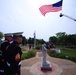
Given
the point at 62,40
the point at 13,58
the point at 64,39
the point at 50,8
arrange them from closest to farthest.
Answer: the point at 13,58 < the point at 50,8 < the point at 64,39 < the point at 62,40

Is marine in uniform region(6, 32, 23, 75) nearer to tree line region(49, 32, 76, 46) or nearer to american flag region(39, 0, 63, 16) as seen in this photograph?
american flag region(39, 0, 63, 16)

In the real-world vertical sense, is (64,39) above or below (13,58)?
below

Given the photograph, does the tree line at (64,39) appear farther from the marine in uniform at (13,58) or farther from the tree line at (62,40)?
the marine in uniform at (13,58)

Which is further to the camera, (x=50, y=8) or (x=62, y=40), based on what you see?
(x=62, y=40)

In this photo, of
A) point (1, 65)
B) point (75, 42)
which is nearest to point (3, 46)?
point (1, 65)

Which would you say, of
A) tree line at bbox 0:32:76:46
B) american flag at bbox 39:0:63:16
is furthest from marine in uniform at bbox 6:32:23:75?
tree line at bbox 0:32:76:46

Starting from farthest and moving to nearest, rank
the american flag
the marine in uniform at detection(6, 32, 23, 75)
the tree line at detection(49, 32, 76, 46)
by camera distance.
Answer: the tree line at detection(49, 32, 76, 46) → the american flag → the marine in uniform at detection(6, 32, 23, 75)

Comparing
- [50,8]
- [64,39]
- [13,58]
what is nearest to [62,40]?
[64,39]

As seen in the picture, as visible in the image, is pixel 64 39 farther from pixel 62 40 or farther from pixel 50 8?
pixel 50 8

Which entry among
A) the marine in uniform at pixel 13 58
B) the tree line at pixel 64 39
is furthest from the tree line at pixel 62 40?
the marine in uniform at pixel 13 58

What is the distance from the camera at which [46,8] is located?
1424 cm

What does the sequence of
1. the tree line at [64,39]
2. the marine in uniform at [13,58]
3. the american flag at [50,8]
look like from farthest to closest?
the tree line at [64,39] < the american flag at [50,8] < the marine in uniform at [13,58]

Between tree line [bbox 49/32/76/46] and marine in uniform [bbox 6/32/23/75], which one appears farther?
tree line [bbox 49/32/76/46]

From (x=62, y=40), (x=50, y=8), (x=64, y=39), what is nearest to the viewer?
(x=50, y=8)
